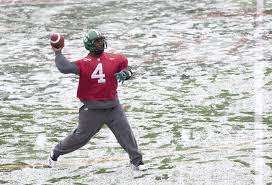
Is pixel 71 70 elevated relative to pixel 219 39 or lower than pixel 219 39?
elevated

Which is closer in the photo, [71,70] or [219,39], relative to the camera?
[71,70]

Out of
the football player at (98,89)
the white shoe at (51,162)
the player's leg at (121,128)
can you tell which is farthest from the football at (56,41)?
the white shoe at (51,162)

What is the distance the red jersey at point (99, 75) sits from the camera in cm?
776

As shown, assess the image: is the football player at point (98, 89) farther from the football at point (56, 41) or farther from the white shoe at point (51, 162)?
the white shoe at point (51, 162)

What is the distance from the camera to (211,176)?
7.88 meters

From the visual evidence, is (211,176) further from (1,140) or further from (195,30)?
(195,30)

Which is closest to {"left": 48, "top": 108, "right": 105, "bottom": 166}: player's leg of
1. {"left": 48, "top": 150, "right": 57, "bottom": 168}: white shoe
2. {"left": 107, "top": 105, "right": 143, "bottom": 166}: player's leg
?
{"left": 107, "top": 105, "right": 143, "bottom": 166}: player's leg

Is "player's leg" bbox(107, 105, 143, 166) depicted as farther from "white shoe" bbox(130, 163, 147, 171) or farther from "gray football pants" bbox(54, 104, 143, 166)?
"white shoe" bbox(130, 163, 147, 171)

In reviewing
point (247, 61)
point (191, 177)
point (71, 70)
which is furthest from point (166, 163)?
point (247, 61)

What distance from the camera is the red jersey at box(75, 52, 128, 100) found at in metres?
7.76

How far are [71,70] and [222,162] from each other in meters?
2.29

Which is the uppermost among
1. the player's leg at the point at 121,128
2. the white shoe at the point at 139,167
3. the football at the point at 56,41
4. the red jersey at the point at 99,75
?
the football at the point at 56,41

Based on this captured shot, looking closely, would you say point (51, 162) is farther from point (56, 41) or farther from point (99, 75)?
point (56, 41)

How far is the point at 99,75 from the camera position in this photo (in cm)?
777
